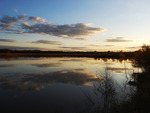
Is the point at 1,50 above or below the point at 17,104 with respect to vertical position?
above

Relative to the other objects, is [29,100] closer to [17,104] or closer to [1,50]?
[17,104]

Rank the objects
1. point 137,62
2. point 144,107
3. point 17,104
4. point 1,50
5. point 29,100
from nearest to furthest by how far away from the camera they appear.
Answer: point 144,107, point 17,104, point 29,100, point 137,62, point 1,50

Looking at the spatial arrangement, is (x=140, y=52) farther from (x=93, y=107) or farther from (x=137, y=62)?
(x=93, y=107)

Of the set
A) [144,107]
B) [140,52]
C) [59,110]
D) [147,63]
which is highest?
[140,52]

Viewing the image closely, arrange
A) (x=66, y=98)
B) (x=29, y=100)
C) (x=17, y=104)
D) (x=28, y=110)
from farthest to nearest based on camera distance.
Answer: (x=66, y=98)
(x=29, y=100)
(x=17, y=104)
(x=28, y=110)

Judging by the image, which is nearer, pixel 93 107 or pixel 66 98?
pixel 93 107

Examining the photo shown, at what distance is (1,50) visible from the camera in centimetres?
8212

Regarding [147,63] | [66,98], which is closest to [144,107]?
[66,98]

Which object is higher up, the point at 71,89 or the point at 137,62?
the point at 137,62

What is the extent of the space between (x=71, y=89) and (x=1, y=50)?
85.0 m

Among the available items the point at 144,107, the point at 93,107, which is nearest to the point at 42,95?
the point at 93,107

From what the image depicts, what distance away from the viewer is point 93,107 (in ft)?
23.3

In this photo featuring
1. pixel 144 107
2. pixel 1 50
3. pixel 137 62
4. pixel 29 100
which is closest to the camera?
pixel 144 107

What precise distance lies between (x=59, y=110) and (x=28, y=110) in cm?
155
